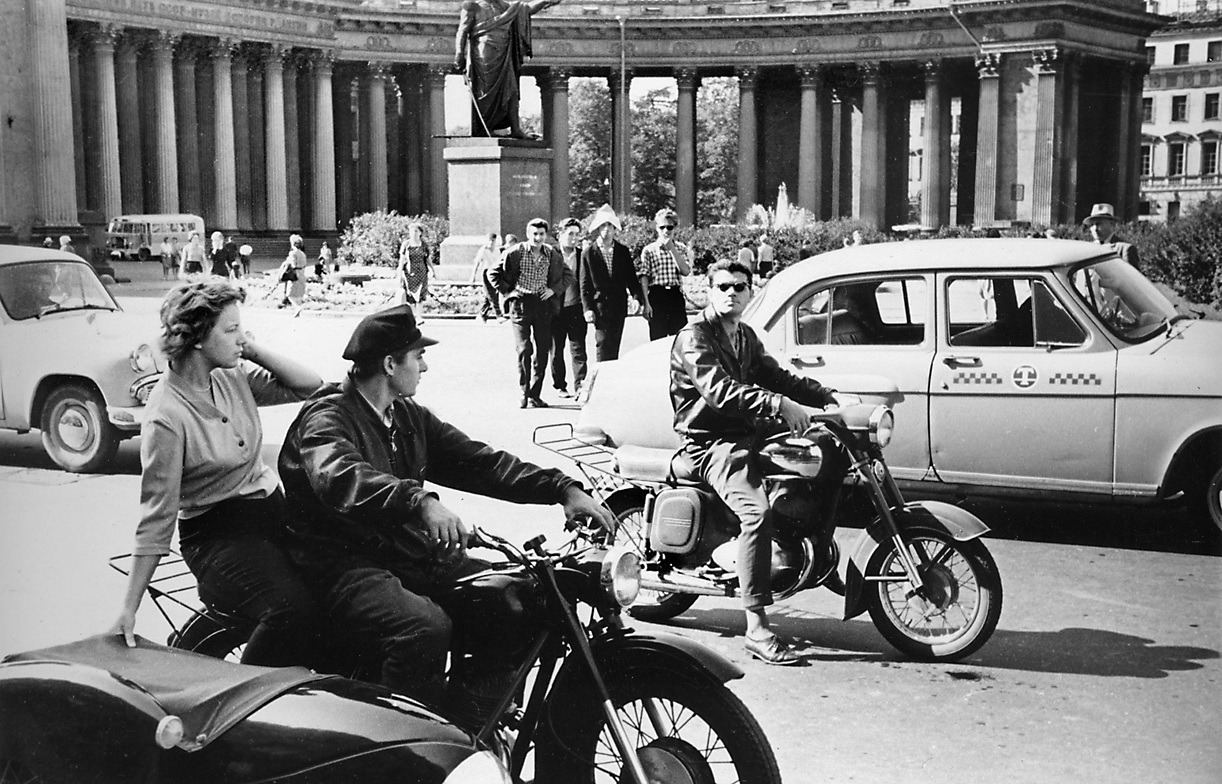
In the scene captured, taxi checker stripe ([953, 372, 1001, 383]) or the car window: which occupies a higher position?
the car window

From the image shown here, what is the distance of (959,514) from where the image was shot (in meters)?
6.21

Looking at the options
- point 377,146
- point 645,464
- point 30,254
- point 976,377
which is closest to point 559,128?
point 377,146

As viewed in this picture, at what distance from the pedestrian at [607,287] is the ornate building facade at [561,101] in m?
2.83

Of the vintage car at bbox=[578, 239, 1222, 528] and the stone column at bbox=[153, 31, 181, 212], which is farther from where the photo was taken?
the stone column at bbox=[153, 31, 181, 212]

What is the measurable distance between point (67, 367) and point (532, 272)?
5902mm

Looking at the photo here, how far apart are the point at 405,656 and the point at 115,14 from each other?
7.47m

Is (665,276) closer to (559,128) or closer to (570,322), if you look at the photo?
(570,322)

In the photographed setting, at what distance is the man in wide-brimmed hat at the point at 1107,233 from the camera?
8094 mm

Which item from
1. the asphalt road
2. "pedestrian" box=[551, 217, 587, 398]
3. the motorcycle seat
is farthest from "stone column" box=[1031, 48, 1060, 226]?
"pedestrian" box=[551, 217, 587, 398]

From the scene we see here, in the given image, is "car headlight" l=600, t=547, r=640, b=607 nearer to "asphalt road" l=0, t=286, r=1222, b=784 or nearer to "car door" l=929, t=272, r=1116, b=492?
"asphalt road" l=0, t=286, r=1222, b=784

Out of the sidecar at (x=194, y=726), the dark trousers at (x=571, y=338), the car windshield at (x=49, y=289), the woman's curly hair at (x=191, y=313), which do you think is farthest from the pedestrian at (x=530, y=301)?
the sidecar at (x=194, y=726)

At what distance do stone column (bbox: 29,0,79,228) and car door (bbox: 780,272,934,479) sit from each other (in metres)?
4.05

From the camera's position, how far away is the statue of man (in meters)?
7.89

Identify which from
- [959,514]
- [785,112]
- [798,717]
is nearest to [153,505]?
[798,717]
